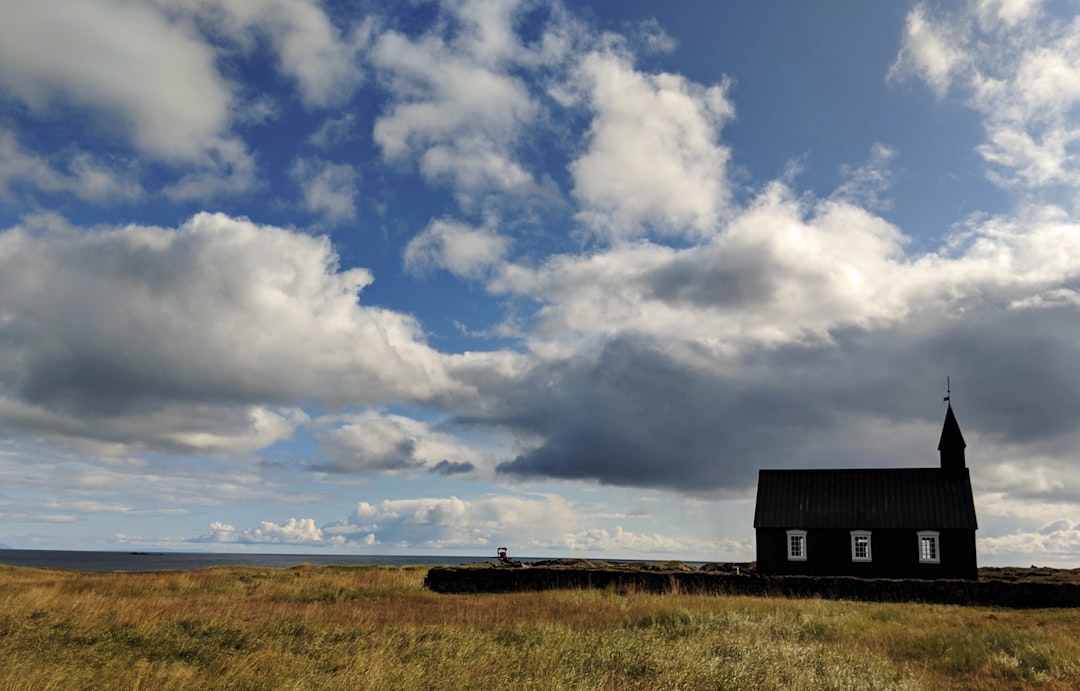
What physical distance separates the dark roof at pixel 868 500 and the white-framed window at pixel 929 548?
38 centimetres

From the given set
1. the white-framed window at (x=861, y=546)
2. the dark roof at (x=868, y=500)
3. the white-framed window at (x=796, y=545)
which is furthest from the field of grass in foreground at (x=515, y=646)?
the white-framed window at (x=796, y=545)

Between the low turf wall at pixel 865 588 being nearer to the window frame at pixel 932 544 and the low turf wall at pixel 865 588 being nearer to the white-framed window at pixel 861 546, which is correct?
the window frame at pixel 932 544

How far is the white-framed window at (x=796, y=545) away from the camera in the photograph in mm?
45562

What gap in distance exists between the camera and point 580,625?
19.8 m

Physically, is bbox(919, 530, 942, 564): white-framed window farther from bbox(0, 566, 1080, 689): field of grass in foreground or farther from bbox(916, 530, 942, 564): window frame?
bbox(0, 566, 1080, 689): field of grass in foreground

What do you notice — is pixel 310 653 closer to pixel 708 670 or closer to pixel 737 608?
pixel 708 670

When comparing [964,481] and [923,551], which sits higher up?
[964,481]

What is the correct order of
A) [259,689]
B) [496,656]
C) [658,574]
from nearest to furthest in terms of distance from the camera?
[259,689] → [496,656] → [658,574]

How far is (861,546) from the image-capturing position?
146 ft

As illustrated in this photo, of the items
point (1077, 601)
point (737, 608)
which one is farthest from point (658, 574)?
point (1077, 601)

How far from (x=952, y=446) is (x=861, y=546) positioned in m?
8.88

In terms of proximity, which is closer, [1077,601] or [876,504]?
[1077,601]

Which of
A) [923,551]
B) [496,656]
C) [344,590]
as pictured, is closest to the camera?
[496,656]

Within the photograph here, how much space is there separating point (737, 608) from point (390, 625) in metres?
11.8
